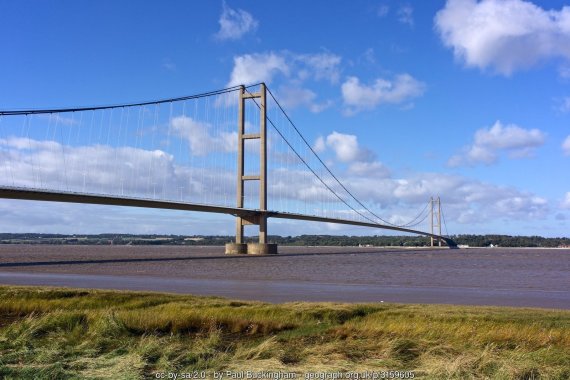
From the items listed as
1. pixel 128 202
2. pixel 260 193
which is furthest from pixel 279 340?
pixel 260 193

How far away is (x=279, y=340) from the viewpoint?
26.8ft

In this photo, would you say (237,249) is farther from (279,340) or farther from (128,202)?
(279,340)

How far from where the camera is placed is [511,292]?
20.3 m

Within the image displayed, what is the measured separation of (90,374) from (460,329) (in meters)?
5.38

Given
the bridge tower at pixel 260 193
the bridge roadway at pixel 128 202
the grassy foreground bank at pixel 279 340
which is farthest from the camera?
the bridge tower at pixel 260 193

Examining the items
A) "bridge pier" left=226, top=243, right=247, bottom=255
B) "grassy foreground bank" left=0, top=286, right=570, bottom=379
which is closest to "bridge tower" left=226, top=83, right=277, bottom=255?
"bridge pier" left=226, top=243, right=247, bottom=255

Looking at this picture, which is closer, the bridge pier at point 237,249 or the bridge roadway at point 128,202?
the bridge roadway at point 128,202

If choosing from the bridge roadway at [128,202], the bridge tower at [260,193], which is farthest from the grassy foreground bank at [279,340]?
the bridge tower at [260,193]

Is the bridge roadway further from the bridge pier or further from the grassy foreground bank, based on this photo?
the grassy foreground bank

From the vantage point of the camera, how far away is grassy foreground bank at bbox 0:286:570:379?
20.4ft

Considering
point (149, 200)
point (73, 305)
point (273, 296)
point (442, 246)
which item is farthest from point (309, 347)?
point (442, 246)

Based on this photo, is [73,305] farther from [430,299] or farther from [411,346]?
[430,299]

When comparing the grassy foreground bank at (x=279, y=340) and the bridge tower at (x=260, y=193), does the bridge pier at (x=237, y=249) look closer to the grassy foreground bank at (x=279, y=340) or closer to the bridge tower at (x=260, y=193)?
the bridge tower at (x=260, y=193)

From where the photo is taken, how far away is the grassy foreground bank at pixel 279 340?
621 cm
